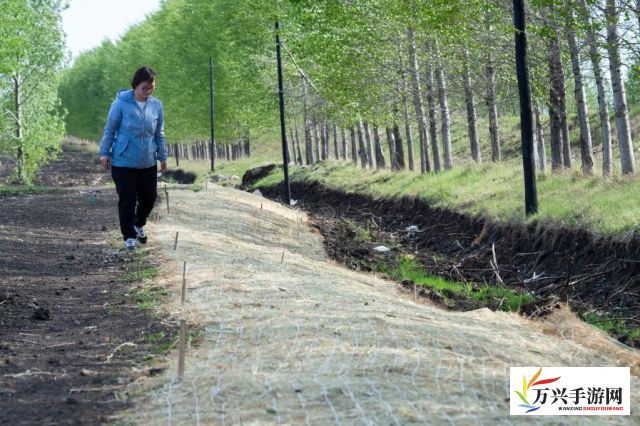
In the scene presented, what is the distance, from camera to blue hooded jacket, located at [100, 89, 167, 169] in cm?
1079

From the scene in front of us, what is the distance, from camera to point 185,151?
93.0 m

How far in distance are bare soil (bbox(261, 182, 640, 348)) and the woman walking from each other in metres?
3.60

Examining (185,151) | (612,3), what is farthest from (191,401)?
(185,151)

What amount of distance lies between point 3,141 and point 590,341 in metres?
31.6

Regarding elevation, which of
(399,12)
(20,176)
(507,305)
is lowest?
(507,305)

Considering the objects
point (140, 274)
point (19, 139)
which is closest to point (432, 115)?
point (19, 139)

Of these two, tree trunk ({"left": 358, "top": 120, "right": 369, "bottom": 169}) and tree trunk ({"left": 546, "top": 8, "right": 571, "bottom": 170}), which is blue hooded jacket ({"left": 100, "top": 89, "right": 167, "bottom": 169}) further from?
tree trunk ({"left": 358, "top": 120, "right": 369, "bottom": 169})

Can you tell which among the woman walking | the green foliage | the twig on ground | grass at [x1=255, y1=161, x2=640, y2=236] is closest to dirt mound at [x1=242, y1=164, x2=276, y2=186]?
the green foliage

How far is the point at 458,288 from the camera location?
13.1 metres

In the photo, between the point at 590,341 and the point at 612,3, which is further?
the point at 612,3

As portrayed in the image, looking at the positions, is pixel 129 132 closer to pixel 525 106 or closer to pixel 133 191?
pixel 133 191

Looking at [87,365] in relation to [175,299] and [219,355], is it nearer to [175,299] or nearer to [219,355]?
[219,355]

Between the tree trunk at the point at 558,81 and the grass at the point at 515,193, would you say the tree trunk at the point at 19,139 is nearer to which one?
the grass at the point at 515,193

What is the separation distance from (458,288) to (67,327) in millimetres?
6548
